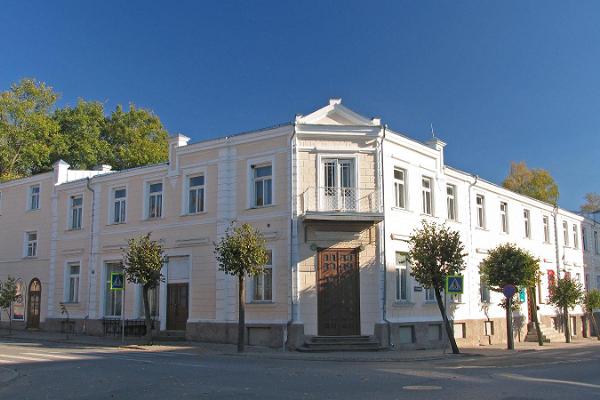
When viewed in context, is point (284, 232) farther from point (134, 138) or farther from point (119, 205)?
point (134, 138)

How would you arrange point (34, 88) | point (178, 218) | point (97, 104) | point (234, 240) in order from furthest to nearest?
point (97, 104) < point (34, 88) < point (178, 218) < point (234, 240)

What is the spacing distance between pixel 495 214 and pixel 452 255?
12.2 metres

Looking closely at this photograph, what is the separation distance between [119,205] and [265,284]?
9.95m

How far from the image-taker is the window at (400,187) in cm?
2612

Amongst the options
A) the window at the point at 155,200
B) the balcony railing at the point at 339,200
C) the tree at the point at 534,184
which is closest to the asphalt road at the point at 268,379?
the balcony railing at the point at 339,200

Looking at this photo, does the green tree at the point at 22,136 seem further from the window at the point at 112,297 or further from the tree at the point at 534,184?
the tree at the point at 534,184

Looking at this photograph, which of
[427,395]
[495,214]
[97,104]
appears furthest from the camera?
[97,104]

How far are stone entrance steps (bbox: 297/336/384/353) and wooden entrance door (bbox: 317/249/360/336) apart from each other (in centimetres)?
32

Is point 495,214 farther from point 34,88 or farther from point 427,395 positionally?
point 34,88

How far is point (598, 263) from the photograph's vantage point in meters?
47.2

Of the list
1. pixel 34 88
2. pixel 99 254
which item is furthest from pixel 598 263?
pixel 34 88

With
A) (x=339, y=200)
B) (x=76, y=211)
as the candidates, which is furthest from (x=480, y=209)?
(x=76, y=211)

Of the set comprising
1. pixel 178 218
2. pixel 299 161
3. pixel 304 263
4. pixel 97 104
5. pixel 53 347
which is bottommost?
pixel 53 347

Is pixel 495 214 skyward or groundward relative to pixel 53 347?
skyward
